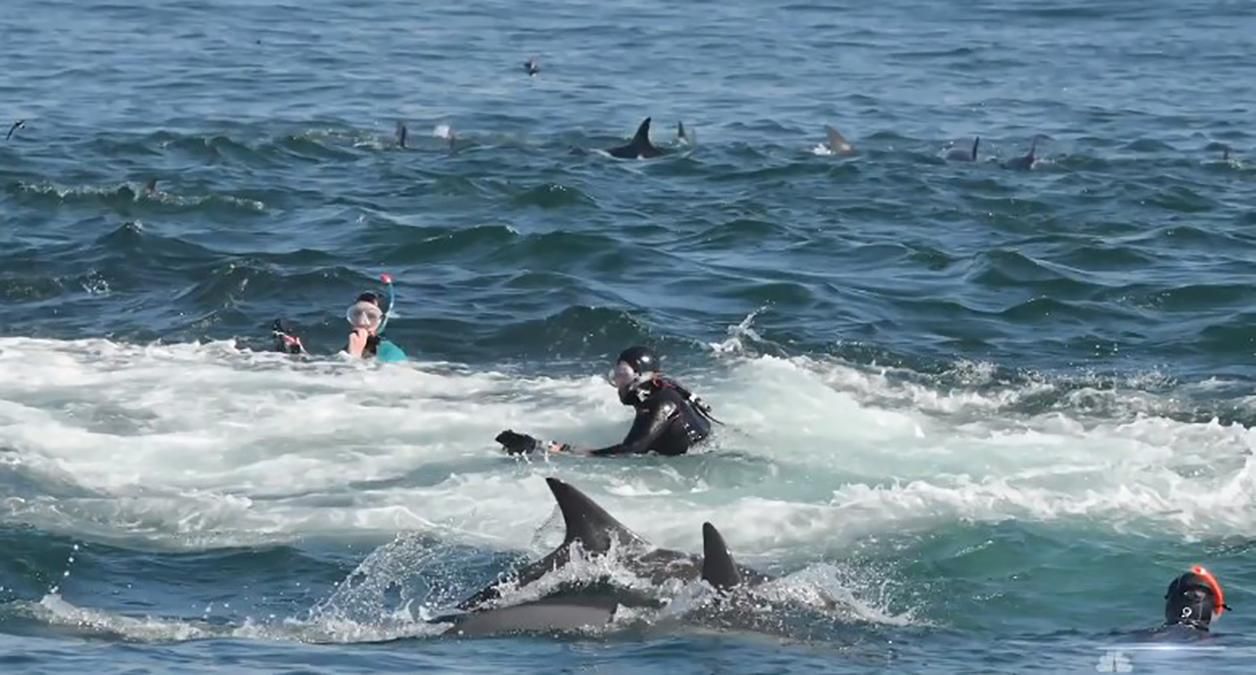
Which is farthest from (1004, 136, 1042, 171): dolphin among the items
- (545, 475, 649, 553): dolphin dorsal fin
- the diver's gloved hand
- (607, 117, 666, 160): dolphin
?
(545, 475, 649, 553): dolphin dorsal fin

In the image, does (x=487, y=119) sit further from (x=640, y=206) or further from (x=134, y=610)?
(x=134, y=610)

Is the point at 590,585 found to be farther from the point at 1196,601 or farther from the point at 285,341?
the point at 285,341

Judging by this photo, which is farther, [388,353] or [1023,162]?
[1023,162]

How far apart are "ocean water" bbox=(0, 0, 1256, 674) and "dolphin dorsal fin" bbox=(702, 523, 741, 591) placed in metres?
0.21

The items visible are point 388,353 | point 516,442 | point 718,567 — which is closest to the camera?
point 718,567

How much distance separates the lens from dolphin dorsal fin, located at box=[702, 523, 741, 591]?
13.8 m

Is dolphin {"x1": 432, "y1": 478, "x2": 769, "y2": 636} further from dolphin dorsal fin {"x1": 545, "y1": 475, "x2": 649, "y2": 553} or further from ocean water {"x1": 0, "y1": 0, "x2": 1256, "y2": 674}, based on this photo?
ocean water {"x1": 0, "y1": 0, "x2": 1256, "y2": 674}

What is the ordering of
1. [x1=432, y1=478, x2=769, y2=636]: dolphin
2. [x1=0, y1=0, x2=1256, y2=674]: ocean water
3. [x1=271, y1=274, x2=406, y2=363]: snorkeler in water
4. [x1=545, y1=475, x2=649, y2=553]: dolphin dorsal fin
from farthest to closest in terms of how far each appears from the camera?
[x1=271, y1=274, x2=406, y2=363]: snorkeler in water → [x1=0, y1=0, x2=1256, y2=674]: ocean water → [x1=545, y1=475, x2=649, y2=553]: dolphin dorsal fin → [x1=432, y1=478, x2=769, y2=636]: dolphin

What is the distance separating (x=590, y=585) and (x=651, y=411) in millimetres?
4307

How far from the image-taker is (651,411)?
60.4 ft

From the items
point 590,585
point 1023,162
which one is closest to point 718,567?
point 590,585

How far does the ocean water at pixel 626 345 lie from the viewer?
591 inches

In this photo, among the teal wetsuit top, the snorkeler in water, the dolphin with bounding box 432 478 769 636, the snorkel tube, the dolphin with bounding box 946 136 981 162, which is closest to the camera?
A: the dolphin with bounding box 432 478 769 636

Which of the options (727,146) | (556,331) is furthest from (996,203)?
(556,331)
